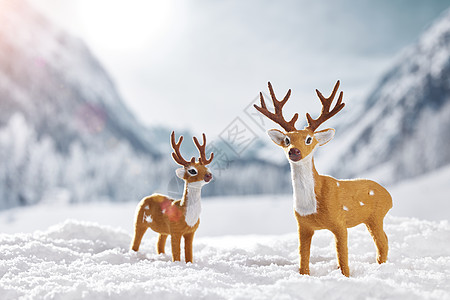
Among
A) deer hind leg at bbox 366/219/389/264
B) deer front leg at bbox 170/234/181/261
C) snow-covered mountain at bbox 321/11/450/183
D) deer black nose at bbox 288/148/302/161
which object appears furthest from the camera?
snow-covered mountain at bbox 321/11/450/183

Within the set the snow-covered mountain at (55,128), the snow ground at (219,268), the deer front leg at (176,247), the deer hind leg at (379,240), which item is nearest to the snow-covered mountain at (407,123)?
the snow-covered mountain at (55,128)

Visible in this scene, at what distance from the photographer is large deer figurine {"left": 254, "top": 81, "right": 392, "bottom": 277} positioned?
2225 mm

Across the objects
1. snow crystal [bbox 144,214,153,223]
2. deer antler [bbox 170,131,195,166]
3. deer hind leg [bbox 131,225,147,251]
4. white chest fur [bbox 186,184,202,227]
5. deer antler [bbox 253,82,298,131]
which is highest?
deer antler [bbox 253,82,298,131]

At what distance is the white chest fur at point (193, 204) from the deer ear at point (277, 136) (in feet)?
2.23

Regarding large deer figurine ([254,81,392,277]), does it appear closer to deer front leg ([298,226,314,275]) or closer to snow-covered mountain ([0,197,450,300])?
deer front leg ([298,226,314,275])

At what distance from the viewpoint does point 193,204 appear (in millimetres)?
2650

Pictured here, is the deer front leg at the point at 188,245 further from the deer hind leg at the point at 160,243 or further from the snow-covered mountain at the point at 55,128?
the snow-covered mountain at the point at 55,128

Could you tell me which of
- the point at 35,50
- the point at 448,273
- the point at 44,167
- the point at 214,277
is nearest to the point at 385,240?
the point at 448,273

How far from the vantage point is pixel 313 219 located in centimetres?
225

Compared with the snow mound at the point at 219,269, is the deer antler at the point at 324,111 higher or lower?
higher

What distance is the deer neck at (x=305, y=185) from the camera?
2.25 metres

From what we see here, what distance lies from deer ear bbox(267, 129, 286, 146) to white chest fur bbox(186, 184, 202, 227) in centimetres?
68

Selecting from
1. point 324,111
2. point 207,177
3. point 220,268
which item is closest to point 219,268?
point 220,268

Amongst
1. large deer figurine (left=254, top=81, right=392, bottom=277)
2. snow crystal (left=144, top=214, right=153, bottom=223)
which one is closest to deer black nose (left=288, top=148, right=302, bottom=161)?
large deer figurine (left=254, top=81, right=392, bottom=277)
